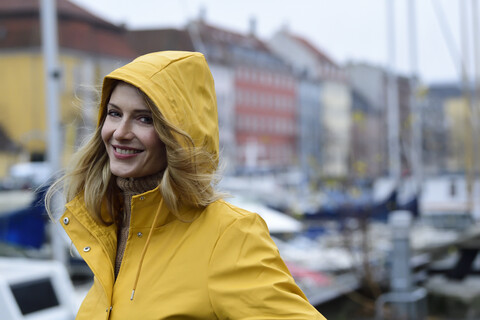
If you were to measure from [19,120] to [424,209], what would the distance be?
29.5 feet

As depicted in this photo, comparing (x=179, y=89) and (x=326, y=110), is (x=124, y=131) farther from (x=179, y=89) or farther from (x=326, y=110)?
(x=326, y=110)

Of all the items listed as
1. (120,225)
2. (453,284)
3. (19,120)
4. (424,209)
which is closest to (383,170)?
(424,209)

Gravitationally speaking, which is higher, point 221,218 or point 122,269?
point 221,218

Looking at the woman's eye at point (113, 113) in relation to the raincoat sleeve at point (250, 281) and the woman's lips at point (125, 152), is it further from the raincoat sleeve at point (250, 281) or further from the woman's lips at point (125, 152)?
the raincoat sleeve at point (250, 281)

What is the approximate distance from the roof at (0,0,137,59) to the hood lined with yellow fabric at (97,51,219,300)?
5.06m

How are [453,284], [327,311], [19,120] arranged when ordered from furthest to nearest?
[453,284], [327,311], [19,120]

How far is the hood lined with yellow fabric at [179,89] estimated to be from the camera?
6.24 feet

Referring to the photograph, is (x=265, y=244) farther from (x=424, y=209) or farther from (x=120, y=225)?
Answer: (x=424, y=209)

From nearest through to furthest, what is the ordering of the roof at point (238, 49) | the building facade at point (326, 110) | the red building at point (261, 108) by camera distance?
the roof at point (238, 49), the building facade at point (326, 110), the red building at point (261, 108)

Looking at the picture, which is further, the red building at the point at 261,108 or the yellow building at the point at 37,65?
the red building at the point at 261,108

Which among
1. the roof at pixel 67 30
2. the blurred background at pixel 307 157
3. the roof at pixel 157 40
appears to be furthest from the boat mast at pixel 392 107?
the roof at pixel 67 30

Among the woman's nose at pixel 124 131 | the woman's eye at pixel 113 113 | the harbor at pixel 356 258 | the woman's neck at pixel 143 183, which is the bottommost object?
the harbor at pixel 356 258

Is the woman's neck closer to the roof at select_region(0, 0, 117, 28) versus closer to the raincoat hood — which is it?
the raincoat hood

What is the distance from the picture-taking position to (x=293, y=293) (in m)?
1.78
